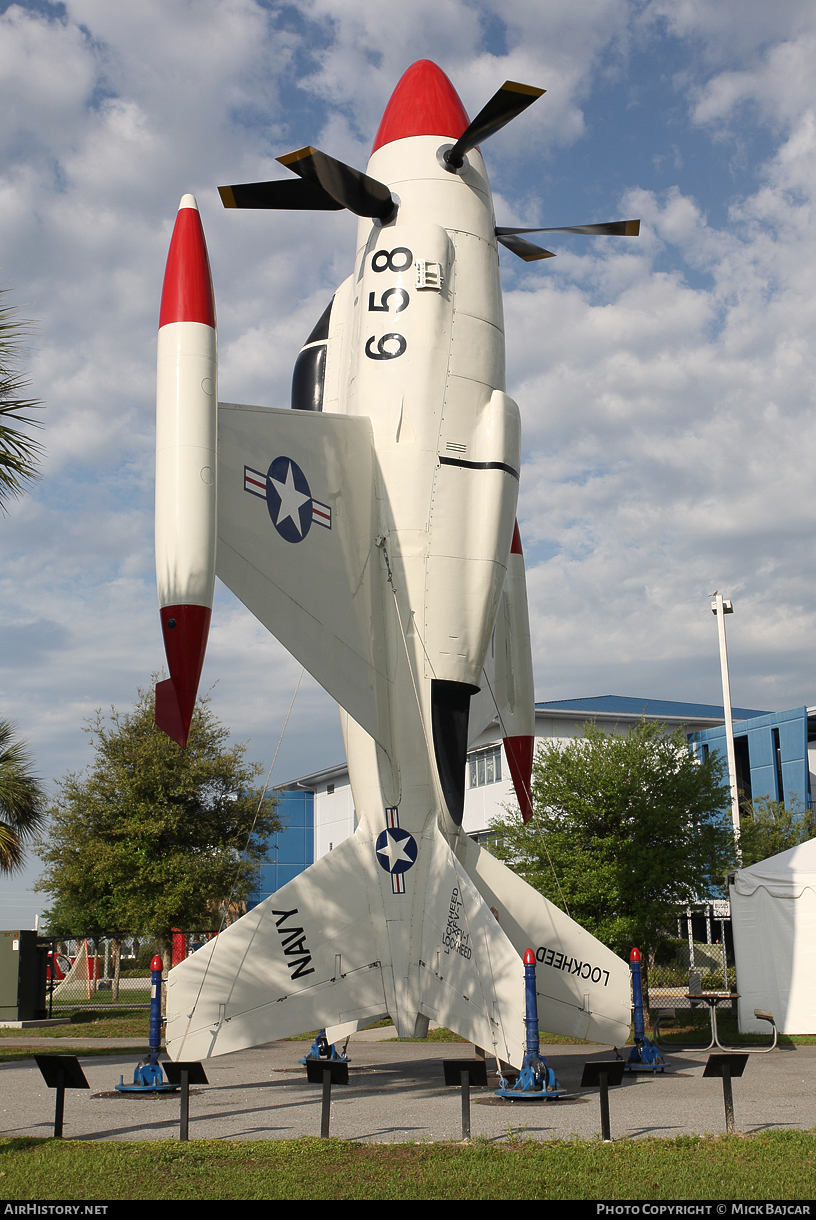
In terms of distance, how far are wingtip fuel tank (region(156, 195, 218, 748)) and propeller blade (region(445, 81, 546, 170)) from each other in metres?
4.01

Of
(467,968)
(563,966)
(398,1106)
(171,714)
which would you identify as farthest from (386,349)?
(398,1106)

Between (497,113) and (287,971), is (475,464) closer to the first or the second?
(497,113)

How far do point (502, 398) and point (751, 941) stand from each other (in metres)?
10.2

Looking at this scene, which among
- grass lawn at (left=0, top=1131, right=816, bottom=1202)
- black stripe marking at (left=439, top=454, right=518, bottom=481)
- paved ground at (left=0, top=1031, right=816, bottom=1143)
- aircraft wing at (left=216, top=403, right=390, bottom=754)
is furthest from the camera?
black stripe marking at (left=439, top=454, right=518, bottom=481)

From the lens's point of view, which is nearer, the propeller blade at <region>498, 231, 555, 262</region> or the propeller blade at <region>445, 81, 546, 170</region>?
the propeller blade at <region>445, 81, 546, 170</region>

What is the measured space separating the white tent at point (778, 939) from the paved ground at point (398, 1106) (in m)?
2.73

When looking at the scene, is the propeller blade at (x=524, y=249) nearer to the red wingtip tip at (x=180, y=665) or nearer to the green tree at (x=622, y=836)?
the red wingtip tip at (x=180, y=665)

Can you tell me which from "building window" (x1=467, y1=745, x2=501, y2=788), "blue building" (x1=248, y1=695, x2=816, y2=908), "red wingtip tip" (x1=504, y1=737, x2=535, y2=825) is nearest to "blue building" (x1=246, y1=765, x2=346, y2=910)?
"blue building" (x1=248, y1=695, x2=816, y2=908)

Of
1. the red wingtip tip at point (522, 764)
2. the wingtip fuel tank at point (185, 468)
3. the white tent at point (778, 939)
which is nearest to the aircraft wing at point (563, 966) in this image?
the red wingtip tip at point (522, 764)

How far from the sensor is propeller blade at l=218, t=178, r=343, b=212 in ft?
41.0

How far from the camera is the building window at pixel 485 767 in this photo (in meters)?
38.6

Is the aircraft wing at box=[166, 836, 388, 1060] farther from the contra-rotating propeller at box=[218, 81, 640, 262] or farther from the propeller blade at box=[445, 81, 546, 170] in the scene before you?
the propeller blade at box=[445, 81, 546, 170]

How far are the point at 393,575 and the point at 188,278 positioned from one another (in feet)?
12.8
